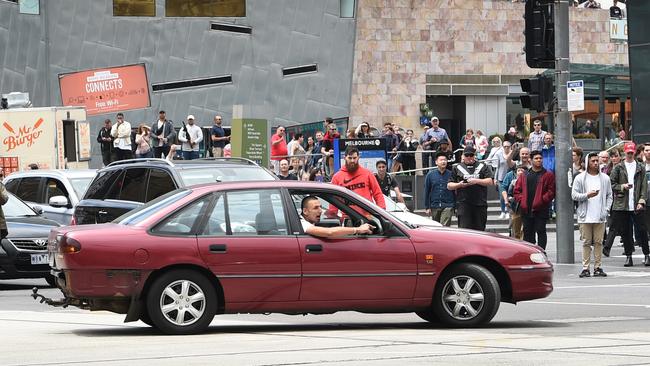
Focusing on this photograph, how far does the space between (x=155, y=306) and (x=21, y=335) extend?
4.09 feet

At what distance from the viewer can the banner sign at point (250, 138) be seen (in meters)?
28.6

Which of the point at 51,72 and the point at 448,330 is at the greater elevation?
the point at 51,72

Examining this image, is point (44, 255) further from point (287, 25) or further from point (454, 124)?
point (454, 124)

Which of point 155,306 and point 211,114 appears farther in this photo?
point 211,114

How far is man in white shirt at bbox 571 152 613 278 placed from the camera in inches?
806

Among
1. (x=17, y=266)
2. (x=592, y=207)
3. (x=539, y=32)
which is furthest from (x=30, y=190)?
(x=592, y=207)

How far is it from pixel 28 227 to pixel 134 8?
2825 cm

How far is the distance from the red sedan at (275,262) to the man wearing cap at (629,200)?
31.2ft

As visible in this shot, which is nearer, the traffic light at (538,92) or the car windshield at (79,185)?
the traffic light at (538,92)

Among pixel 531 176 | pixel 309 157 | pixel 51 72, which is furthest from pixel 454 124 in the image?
pixel 531 176

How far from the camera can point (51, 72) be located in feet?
153

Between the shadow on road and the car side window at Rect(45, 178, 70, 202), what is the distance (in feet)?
32.8

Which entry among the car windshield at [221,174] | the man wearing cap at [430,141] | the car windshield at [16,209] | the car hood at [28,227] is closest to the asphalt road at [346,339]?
the car windshield at [221,174]

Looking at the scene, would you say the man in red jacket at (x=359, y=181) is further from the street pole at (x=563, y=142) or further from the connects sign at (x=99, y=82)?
the connects sign at (x=99, y=82)
